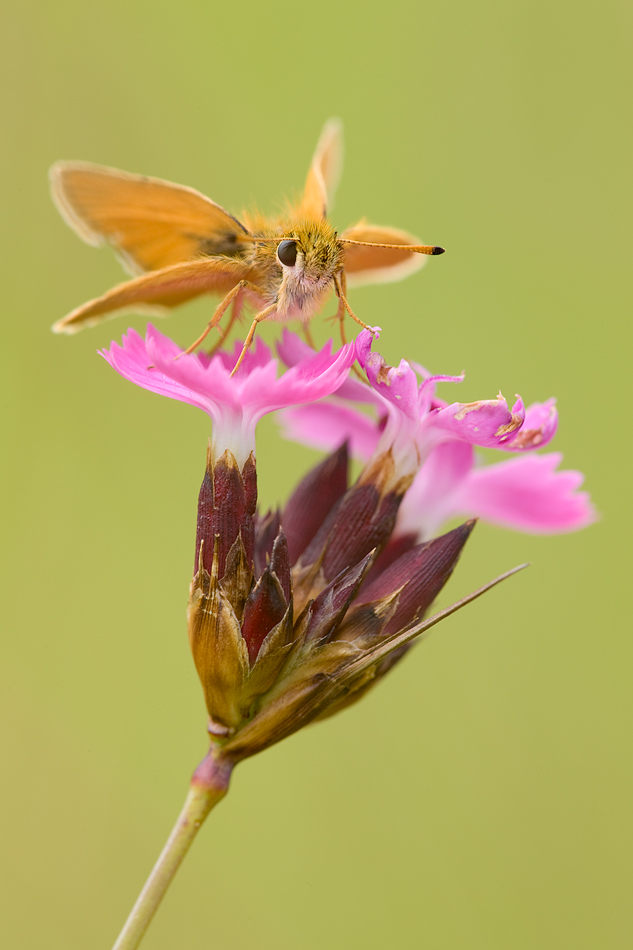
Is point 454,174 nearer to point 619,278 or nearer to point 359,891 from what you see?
point 619,278

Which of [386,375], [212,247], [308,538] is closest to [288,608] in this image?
[308,538]

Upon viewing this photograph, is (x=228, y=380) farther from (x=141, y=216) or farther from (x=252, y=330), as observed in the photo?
(x=141, y=216)

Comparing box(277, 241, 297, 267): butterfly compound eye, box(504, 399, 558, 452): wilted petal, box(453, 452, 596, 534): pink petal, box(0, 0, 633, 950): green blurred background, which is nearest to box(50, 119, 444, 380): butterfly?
box(277, 241, 297, 267): butterfly compound eye

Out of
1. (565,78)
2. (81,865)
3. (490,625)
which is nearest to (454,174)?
(565,78)

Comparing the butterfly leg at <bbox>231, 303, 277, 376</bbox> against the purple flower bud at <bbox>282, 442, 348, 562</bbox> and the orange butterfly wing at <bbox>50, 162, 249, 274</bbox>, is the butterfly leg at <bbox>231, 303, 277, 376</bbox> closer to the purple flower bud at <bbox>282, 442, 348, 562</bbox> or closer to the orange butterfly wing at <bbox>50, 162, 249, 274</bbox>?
the orange butterfly wing at <bbox>50, 162, 249, 274</bbox>

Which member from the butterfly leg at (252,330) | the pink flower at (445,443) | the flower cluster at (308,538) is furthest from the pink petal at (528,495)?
the butterfly leg at (252,330)

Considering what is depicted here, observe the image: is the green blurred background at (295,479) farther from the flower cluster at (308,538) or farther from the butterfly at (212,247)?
the flower cluster at (308,538)
